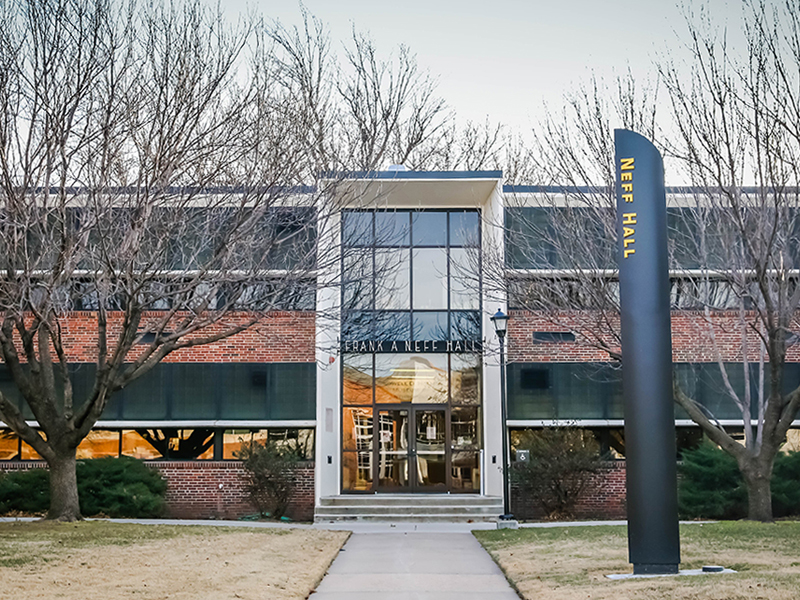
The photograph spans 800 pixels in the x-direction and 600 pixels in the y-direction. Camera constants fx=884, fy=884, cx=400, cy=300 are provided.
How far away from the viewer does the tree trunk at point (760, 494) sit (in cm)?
1634

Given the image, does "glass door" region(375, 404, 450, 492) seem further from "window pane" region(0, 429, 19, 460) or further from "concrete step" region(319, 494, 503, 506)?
"window pane" region(0, 429, 19, 460)

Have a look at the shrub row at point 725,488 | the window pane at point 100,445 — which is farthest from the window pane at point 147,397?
the shrub row at point 725,488

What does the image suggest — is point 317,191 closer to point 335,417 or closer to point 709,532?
point 335,417

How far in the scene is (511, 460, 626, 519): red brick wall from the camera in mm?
20266

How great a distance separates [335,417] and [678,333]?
8.47m

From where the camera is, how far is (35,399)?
1501 cm

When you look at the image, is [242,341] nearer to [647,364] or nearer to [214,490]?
[214,490]

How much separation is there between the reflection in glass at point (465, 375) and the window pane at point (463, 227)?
287cm

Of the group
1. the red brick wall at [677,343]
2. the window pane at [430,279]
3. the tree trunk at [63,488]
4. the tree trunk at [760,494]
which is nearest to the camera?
the tree trunk at [63,488]

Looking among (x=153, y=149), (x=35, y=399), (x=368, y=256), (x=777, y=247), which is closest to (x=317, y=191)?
(x=368, y=256)

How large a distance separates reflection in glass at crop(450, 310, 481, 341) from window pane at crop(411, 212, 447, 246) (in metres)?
1.82

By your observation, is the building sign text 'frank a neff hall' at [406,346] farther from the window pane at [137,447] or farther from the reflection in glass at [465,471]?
the window pane at [137,447]

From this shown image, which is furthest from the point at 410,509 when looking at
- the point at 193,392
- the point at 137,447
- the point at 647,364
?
the point at 647,364

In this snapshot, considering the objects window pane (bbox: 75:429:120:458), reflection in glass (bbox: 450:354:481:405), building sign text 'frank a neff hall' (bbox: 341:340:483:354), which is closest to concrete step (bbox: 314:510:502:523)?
reflection in glass (bbox: 450:354:481:405)
